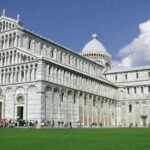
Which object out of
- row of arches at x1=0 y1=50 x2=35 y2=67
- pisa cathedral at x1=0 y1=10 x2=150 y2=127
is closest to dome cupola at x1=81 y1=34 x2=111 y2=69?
pisa cathedral at x1=0 y1=10 x2=150 y2=127

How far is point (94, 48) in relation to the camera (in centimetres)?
7381

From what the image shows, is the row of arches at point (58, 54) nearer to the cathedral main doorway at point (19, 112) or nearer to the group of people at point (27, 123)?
the cathedral main doorway at point (19, 112)

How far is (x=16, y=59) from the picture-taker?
4419 cm

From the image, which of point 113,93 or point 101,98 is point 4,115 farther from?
point 113,93

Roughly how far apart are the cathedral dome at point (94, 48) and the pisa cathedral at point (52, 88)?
8271 mm

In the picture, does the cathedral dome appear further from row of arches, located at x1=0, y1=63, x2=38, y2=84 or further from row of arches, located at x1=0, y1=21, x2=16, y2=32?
row of arches, located at x1=0, y1=63, x2=38, y2=84

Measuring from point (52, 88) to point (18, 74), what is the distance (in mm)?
5542

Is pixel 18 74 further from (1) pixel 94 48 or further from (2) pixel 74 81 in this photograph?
(1) pixel 94 48

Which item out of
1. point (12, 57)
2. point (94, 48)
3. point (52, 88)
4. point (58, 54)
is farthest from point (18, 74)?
point (94, 48)

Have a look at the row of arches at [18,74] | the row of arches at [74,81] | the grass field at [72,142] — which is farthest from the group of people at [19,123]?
the grass field at [72,142]

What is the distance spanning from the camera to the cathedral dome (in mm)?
73338

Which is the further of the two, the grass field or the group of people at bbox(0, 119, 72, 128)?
the group of people at bbox(0, 119, 72, 128)

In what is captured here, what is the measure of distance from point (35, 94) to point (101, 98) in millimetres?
20148

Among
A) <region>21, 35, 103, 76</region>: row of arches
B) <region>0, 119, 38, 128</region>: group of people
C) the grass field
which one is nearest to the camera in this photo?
the grass field
